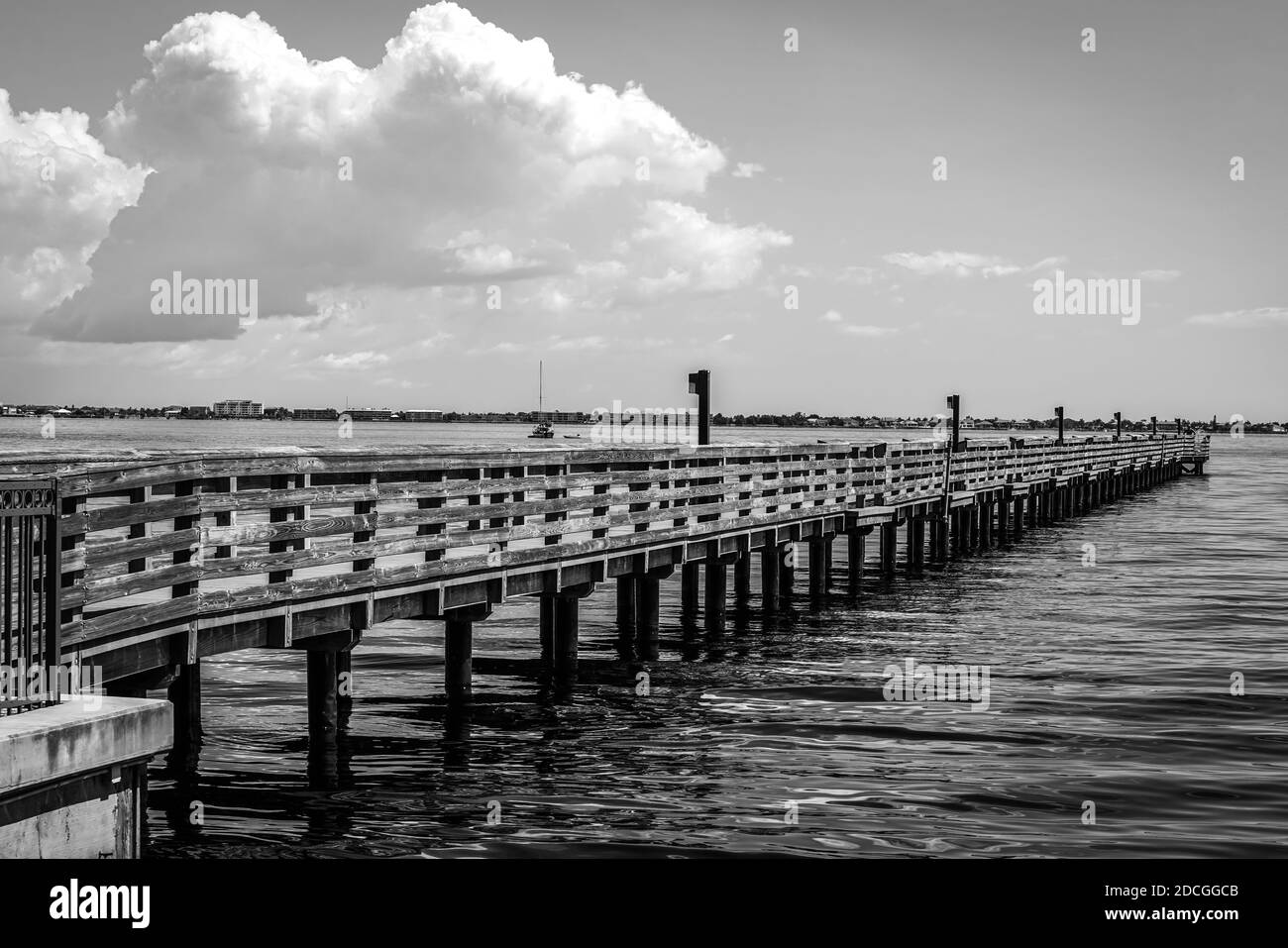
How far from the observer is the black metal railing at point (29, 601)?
6.48 m

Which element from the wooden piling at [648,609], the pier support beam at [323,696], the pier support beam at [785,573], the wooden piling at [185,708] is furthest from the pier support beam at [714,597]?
the wooden piling at [185,708]

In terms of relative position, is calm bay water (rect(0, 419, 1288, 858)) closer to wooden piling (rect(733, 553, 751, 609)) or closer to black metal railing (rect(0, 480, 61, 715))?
wooden piling (rect(733, 553, 751, 609))

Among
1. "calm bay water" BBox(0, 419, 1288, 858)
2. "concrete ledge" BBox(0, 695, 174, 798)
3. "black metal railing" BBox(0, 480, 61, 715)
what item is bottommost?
"calm bay water" BBox(0, 419, 1288, 858)

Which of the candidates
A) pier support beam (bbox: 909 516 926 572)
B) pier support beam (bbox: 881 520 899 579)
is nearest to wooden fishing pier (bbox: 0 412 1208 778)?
pier support beam (bbox: 881 520 899 579)

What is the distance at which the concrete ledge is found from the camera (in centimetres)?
588

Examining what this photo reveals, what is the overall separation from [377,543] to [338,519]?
67 cm

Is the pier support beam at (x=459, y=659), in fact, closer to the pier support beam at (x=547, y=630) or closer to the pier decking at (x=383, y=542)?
the pier decking at (x=383, y=542)

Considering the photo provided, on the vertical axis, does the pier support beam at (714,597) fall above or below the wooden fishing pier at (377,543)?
below

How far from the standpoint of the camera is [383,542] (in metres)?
12.2

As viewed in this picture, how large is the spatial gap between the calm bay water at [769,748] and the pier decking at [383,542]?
3.06 ft

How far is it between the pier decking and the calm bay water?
933 millimetres

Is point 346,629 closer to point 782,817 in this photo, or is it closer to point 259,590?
point 259,590
